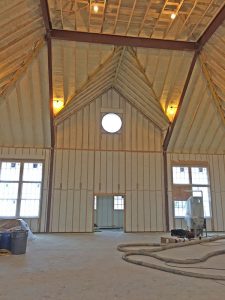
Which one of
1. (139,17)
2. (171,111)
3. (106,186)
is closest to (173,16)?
(139,17)

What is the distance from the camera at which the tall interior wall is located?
12.0m

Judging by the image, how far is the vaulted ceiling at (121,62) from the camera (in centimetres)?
732

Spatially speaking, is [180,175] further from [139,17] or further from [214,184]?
[139,17]

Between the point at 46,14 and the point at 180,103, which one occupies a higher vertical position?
the point at 46,14

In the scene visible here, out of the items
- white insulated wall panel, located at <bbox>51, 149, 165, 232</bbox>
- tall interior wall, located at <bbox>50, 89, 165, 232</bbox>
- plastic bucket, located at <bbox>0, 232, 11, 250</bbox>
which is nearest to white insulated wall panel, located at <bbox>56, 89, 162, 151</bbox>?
tall interior wall, located at <bbox>50, 89, 165, 232</bbox>

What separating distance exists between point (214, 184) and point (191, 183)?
3.63ft

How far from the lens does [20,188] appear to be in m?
11.8

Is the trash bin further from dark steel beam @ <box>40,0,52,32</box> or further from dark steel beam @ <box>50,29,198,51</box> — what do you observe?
Answer: dark steel beam @ <box>50,29,198,51</box>

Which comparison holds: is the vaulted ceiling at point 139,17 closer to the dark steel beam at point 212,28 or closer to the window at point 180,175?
the dark steel beam at point 212,28

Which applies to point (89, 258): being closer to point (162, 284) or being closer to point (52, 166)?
point (162, 284)

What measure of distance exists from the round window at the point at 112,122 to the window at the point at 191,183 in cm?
333

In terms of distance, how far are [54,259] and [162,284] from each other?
2.41m

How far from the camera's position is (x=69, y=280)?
356 centimetres

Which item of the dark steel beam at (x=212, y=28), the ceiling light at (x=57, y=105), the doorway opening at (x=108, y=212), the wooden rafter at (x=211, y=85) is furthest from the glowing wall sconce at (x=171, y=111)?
the doorway opening at (x=108, y=212)
